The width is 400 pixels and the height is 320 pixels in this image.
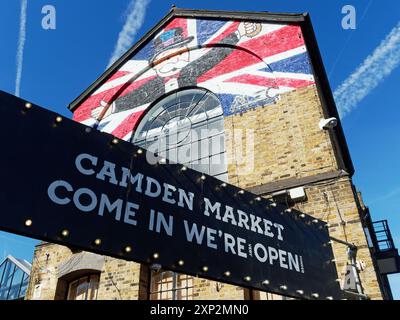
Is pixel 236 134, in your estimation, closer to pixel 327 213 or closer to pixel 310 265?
pixel 327 213

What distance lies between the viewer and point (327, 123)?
26.9 feet

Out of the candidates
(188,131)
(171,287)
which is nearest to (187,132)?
(188,131)

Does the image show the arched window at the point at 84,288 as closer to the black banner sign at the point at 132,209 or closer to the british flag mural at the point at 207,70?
the british flag mural at the point at 207,70

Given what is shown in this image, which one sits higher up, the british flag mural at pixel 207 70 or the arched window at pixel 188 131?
the british flag mural at pixel 207 70

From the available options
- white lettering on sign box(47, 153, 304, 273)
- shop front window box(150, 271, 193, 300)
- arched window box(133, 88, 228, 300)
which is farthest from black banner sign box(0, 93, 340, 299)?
arched window box(133, 88, 228, 300)

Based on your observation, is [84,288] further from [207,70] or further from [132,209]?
[132,209]

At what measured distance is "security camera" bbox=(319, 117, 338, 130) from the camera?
7.99 m

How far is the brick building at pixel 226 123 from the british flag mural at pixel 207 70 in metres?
0.04

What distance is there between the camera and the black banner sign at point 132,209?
2164 millimetres

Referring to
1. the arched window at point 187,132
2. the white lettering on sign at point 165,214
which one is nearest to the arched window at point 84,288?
the arched window at point 187,132

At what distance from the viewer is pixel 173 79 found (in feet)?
40.2

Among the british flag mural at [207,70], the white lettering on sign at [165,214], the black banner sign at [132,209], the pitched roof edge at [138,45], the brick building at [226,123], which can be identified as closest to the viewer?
the black banner sign at [132,209]

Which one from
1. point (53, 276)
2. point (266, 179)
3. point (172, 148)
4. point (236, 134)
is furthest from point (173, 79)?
point (53, 276)

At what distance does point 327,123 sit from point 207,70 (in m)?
4.71
